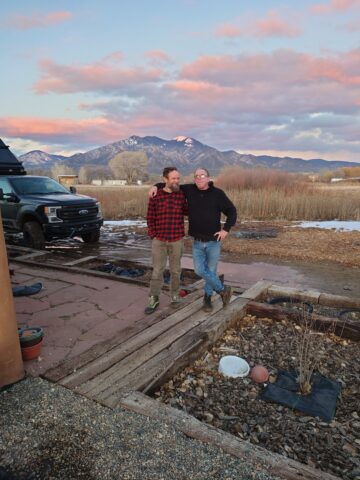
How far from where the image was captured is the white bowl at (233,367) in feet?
11.2

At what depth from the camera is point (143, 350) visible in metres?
3.53

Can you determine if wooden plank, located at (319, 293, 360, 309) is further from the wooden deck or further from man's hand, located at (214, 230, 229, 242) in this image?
man's hand, located at (214, 230, 229, 242)

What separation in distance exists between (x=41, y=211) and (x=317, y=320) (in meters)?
7.11

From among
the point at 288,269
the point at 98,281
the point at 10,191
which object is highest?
the point at 10,191

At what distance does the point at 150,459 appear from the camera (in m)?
2.19

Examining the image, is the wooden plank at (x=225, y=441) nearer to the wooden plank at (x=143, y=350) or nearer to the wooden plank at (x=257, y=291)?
the wooden plank at (x=143, y=350)

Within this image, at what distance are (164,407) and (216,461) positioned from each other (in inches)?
22.5

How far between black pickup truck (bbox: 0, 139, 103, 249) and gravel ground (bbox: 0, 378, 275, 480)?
679cm

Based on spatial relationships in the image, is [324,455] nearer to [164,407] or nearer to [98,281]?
[164,407]

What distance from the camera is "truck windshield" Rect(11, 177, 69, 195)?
9.71m

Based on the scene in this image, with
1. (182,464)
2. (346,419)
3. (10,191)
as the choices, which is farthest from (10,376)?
(10,191)

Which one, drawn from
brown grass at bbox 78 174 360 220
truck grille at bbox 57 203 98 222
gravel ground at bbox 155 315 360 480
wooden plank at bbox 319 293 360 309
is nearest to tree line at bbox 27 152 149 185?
brown grass at bbox 78 174 360 220

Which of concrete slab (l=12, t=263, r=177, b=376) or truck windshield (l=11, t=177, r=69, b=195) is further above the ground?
truck windshield (l=11, t=177, r=69, b=195)

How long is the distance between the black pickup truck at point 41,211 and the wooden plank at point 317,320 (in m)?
6.03
